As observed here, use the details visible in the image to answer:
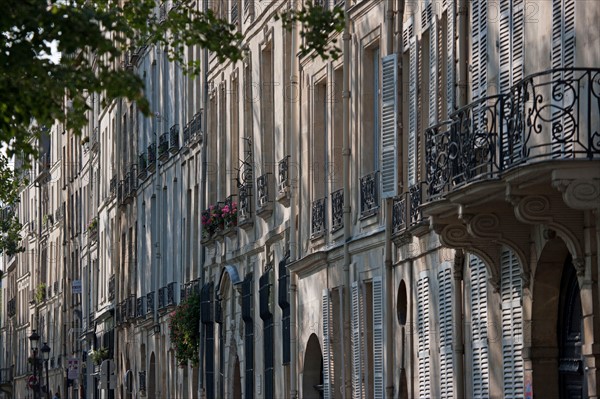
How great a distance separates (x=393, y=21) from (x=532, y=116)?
6.98 metres

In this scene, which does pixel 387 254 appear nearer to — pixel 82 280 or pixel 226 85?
pixel 226 85

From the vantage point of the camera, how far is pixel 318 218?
27484 millimetres

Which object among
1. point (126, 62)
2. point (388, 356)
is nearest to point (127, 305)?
point (126, 62)

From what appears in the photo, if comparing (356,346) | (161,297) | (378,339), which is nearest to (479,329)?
(378,339)

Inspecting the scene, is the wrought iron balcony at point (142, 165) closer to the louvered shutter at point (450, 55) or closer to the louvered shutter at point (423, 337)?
the louvered shutter at point (423, 337)

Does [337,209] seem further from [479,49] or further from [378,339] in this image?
[479,49]

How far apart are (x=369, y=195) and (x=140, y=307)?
26174 mm

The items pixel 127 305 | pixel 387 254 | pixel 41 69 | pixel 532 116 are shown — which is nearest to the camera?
pixel 41 69

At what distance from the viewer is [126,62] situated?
183 ft

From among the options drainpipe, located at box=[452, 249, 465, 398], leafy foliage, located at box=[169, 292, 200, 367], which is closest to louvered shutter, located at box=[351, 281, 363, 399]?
drainpipe, located at box=[452, 249, 465, 398]

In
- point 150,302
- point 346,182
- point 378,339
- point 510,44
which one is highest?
point 150,302

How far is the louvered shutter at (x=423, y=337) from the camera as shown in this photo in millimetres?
21906

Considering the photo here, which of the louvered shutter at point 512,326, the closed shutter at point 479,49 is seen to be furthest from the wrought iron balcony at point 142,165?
the louvered shutter at point 512,326

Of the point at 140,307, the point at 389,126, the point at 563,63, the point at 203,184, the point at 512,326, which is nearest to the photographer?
the point at 563,63
